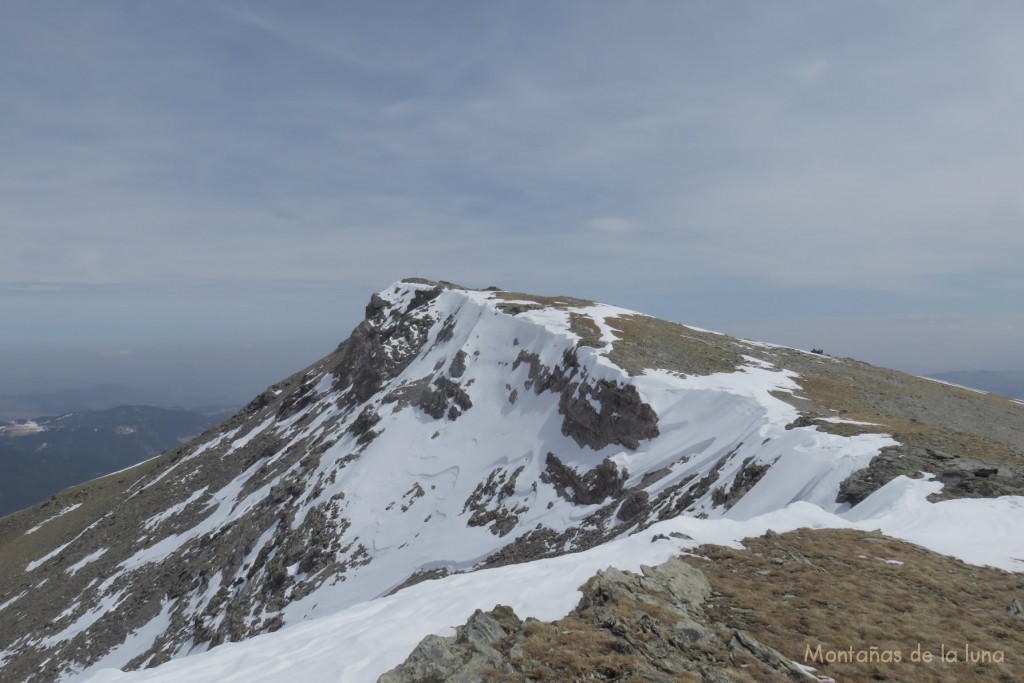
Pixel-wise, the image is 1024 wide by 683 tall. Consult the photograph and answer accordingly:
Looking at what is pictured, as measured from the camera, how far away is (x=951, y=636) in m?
11.1

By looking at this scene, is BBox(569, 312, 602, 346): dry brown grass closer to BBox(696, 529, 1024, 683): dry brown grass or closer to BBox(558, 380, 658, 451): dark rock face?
BBox(558, 380, 658, 451): dark rock face

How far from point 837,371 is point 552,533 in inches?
1477

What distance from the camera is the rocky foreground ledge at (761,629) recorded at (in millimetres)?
9875

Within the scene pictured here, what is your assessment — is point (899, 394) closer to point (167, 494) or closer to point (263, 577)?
point (263, 577)

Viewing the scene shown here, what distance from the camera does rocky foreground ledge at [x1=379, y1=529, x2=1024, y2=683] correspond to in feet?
32.4

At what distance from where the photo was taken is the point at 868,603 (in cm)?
1245

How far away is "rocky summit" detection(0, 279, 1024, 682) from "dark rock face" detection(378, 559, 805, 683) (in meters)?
0.06

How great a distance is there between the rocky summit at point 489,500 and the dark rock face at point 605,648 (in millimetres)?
64

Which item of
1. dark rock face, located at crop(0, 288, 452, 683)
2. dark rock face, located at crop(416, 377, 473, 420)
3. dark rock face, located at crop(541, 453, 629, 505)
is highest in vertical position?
dark rock face, located at crop(416, 377, 473, 420)

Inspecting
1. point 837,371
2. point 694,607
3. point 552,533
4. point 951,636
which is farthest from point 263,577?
point 837,371

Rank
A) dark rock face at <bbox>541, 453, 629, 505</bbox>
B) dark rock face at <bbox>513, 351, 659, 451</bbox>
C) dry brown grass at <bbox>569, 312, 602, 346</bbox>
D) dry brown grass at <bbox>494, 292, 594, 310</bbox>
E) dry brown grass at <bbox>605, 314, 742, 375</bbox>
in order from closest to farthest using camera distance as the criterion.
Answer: dark rock face at <bbox>541, 453, 629, 505</bbox> → dark rock face at <bbox>513, 351, 659, 451</bbox> → dry brown grass at <bbox>605, 314, 742, 375</bbox> → dry brown grass at <bbox>569, 312, 602, 346</bbox> → dry brown grass at <bbox>494, 292, 594, 310</bbox>

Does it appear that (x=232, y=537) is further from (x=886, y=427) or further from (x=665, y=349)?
(x=886, y=427)

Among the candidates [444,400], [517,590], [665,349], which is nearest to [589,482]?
[665,349]

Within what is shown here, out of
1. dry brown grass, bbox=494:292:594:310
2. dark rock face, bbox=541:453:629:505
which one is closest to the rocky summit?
dark rock face, bbox=541:453:629:505
